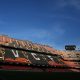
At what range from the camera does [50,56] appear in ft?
166

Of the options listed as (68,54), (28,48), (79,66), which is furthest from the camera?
(68,54)

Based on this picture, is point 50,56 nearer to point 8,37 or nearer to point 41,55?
point 41,55

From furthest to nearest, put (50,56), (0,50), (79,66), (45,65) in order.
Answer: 1. (79,66)
2. (50,56)
3. (45,65)
4. (0,50)

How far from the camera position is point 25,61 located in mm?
39188
